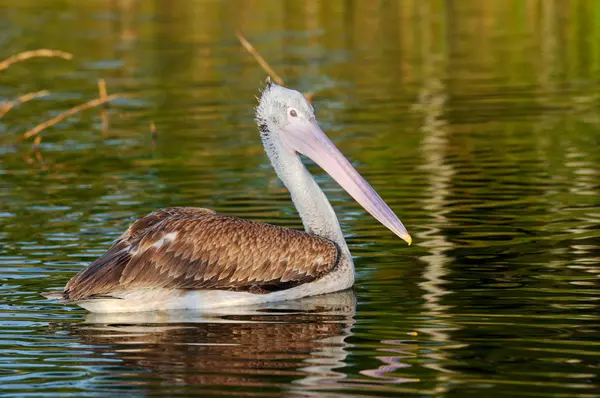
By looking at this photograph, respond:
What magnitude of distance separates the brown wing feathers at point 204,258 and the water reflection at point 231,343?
0.19 metres

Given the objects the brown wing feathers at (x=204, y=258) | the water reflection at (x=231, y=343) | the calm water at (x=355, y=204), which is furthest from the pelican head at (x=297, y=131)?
the water reflection at (x=231, y=343)

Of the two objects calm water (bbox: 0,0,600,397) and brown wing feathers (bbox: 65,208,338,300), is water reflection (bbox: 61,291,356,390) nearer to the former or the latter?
Result: calm water (bbox: 0,0,600,397)

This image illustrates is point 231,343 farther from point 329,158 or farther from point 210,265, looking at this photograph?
point 329,158

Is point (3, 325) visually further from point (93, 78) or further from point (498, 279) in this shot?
point (93, 78)

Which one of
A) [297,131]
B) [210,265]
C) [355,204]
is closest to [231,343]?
[210,265]

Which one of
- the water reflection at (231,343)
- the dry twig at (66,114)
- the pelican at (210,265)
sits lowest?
the water reflection at (231,343)

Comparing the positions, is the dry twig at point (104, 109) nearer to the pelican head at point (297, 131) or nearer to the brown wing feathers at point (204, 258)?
the pelican head at point (297, 131)

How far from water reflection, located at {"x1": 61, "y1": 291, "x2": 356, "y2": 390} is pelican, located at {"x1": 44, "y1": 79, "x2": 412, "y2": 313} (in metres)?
0.09

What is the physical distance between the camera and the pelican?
8859 millimetres

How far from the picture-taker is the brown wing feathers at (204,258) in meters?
8.85

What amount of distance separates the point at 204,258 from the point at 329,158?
1.31 m

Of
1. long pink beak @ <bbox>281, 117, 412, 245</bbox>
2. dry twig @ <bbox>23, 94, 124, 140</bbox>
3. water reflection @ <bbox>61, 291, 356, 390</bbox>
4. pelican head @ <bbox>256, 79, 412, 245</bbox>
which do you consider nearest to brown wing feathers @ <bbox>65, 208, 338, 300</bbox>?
water reflection @ <bbox>61, 291, 356, 390</bbox>

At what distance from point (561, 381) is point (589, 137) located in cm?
925

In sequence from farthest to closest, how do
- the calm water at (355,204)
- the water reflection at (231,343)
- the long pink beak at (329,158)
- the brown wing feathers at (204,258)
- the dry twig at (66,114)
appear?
the dry twig at (66,114), the long pink beak at (329,158), the brown wing feathers at (204,258), the calm water at (355,204), the water reflection at (231,343)
